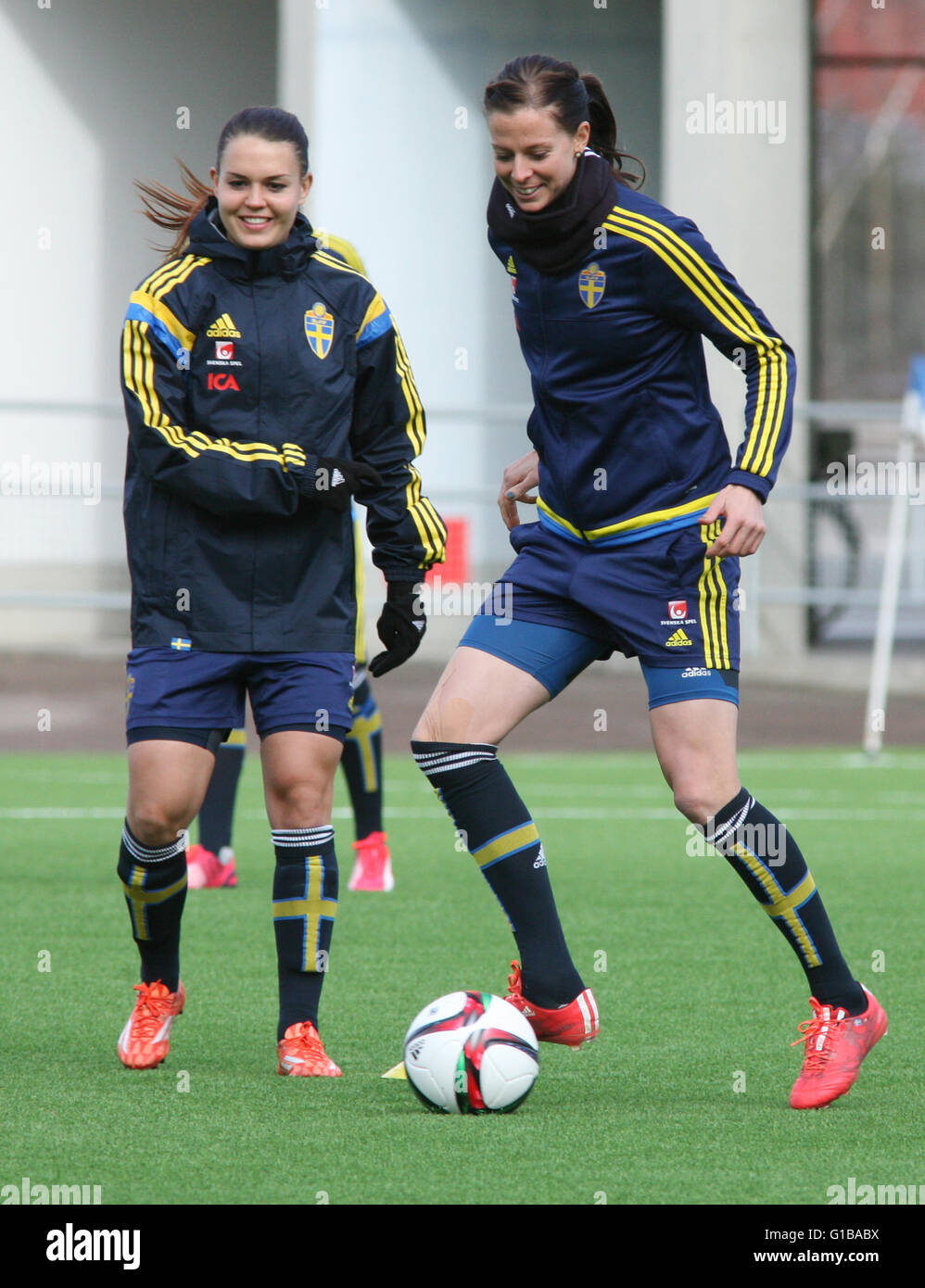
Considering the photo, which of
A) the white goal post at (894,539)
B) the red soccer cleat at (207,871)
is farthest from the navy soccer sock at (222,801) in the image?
the white goal post at (894,539)

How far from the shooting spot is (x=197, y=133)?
21734mm

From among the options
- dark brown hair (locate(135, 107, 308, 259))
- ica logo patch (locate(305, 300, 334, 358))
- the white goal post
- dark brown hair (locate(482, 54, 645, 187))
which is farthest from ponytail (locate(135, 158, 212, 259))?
the white goal post

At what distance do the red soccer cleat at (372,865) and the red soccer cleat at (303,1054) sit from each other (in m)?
3.15

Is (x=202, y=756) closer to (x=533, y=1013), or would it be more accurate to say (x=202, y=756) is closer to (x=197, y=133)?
(x=533, y=1013)

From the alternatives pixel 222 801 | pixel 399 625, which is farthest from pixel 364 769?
pixel 399 625

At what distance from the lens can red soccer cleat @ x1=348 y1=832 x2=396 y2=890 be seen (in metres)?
7.77

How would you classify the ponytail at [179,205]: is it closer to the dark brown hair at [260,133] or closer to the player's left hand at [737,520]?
the dark brown hair at [260,133]

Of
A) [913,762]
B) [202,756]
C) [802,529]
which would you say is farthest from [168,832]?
[802,529]

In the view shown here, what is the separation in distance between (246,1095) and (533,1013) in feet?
2.12

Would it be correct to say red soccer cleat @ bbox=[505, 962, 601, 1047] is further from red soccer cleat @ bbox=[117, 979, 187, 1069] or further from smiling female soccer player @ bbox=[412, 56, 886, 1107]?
red soccer cleat @ bbox=[117, 979, 187, 1069]

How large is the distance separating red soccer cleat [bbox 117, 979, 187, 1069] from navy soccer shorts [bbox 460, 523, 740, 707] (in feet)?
3.59

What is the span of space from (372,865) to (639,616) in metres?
3.54

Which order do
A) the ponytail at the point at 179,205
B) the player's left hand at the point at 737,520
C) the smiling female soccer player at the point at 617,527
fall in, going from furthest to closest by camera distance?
the ponytail at the point at 179,205
the smiling female soccer player at the point at 617,527
the player's left hand at the point at 737,520

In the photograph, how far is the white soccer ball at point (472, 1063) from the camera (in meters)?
4.12
